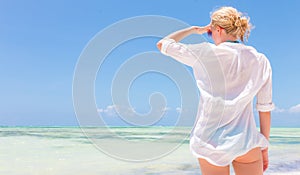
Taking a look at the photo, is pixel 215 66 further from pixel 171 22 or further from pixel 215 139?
pixel 171 22

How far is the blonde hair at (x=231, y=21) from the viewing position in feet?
5.91

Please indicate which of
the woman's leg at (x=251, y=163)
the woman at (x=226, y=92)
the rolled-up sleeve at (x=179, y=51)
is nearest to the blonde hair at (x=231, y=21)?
the woman at (x=226, y=92)

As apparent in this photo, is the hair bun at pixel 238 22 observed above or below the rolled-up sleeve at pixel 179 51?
above

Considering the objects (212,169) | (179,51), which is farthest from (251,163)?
(179,51)

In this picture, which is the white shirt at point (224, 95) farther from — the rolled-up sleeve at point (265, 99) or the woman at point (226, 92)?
the rolled-up sleeve at point (265, 99)

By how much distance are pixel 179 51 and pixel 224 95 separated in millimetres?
351

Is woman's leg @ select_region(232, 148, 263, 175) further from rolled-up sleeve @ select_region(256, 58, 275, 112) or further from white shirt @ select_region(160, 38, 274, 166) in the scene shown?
rolled-up sleeve @ select_region(256, 58, 275, 112)

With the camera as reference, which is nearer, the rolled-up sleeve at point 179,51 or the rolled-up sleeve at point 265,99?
the rolled-up sleeve at point 179,51

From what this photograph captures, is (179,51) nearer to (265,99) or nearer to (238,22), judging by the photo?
(238,22)

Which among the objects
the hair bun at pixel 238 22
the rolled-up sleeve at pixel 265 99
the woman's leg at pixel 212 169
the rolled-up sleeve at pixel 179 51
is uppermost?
the hair bun at pixel 238 22

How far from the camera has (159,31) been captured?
2.42m

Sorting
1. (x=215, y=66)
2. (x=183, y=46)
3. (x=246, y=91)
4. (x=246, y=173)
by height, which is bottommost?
(x=246, y=173)

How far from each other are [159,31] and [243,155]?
110cm

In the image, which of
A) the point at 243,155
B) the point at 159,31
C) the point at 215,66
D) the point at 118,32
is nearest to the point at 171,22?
the point at 159,31
